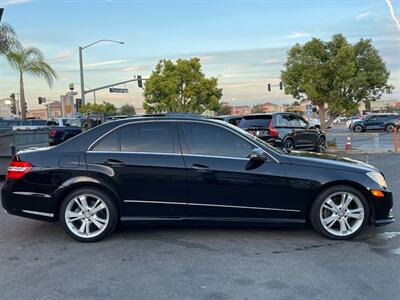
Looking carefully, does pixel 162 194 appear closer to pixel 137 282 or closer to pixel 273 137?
pixel 137 282

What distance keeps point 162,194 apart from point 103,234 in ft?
2.91

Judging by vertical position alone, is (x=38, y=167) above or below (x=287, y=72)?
below

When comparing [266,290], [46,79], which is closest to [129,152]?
[266,290]

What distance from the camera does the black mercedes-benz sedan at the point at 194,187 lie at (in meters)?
5.47

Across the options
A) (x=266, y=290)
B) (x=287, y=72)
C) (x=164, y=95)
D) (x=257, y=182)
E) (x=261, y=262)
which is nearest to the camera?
(x=266, y=290)

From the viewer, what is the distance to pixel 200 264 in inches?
185

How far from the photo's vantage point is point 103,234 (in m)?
5.54

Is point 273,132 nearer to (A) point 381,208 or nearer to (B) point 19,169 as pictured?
(A) point 381,208

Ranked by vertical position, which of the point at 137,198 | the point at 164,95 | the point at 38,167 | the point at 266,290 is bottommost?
the point at 266,290

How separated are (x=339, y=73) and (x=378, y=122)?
21.9 m

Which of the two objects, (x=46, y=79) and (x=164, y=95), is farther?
(x=164, y=95)

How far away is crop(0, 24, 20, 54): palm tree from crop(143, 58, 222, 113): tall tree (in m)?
15.3

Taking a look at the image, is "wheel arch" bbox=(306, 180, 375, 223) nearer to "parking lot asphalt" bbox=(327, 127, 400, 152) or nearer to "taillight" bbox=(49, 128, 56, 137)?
"taillight" bbox=(49, 128, 56, 137)

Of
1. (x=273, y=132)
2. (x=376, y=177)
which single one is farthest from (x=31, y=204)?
(x=273, y=132)
